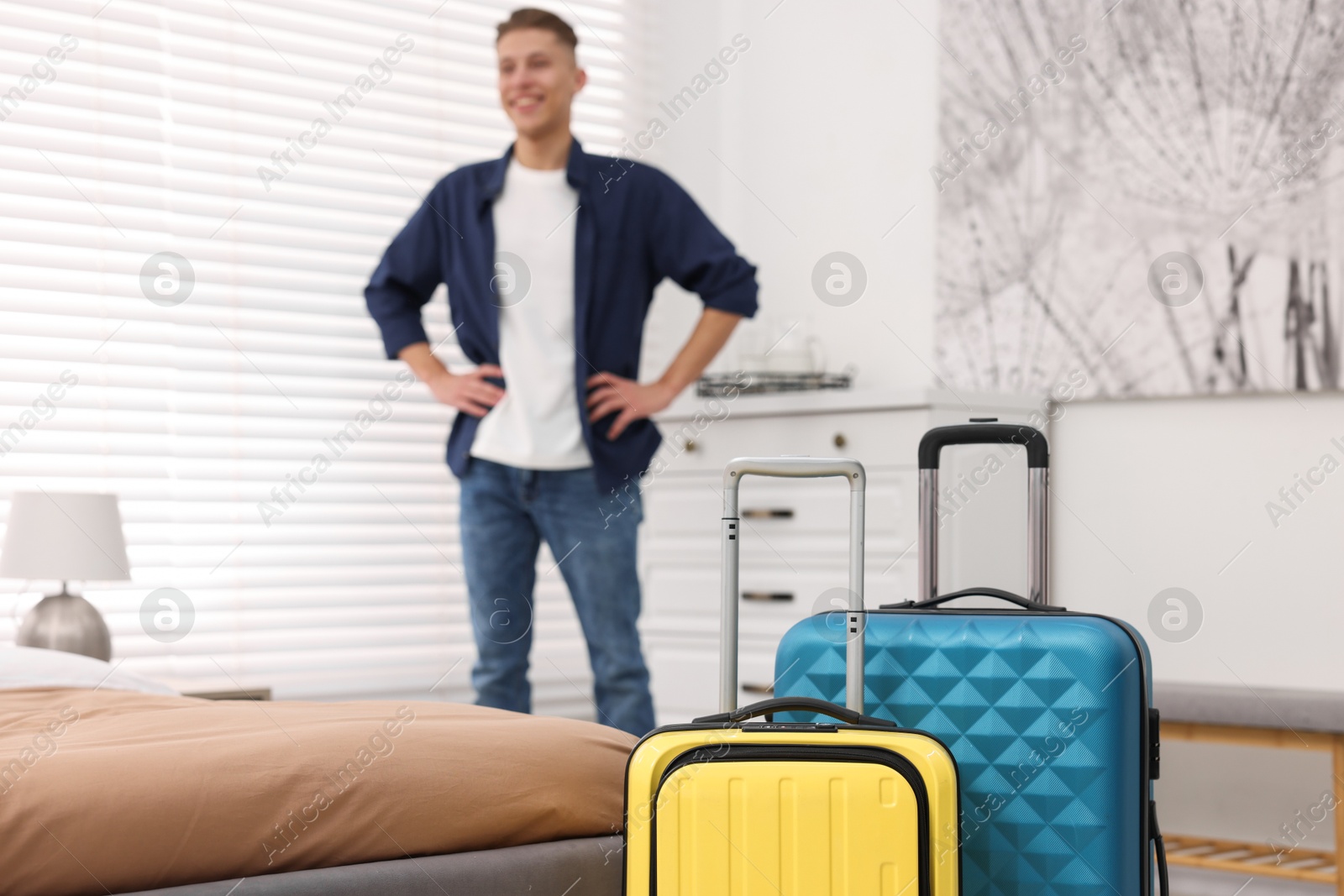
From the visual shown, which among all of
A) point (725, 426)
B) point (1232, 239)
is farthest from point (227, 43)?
point (1232, 239)

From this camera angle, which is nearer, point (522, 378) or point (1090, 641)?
point (1090, 641)

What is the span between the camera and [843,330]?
3.49m

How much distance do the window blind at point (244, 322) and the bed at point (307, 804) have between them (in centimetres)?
149

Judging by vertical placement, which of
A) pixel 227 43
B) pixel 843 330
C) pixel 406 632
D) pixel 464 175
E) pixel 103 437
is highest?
pixel 227 43

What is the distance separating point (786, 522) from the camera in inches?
116

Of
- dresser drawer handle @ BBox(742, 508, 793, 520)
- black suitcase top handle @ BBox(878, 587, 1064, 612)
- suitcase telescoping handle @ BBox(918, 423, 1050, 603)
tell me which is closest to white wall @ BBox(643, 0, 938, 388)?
dresser drawer handle @ BBox(742, 508, 793, 520)

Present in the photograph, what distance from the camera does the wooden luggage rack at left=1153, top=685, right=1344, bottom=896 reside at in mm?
2246

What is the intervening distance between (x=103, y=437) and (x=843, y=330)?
6.12ft

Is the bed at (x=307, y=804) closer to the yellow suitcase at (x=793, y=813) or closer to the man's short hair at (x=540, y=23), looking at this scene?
the yellow suitcase at (x=793, y=813)

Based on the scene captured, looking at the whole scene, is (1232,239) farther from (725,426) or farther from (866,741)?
(866,741)

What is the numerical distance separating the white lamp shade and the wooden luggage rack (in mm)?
2047

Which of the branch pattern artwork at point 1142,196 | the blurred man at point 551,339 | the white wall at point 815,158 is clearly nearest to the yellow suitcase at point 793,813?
the blurred man at point 551,339

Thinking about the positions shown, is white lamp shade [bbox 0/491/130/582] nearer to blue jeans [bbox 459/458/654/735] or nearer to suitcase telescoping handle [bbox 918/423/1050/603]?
blue jeans [bbox 459/458/654/735]

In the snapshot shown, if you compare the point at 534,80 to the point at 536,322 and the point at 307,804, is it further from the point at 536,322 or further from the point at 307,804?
the point at 307,804
